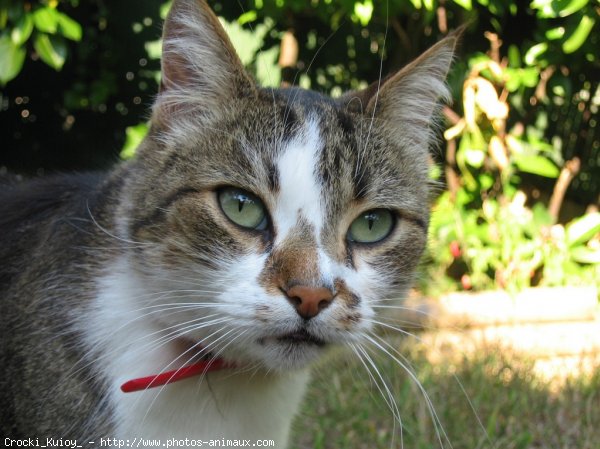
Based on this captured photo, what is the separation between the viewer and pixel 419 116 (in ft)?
6.78

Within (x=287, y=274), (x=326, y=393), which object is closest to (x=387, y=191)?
(x=287, y=274)

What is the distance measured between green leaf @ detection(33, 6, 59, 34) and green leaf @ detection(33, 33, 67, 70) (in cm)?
7

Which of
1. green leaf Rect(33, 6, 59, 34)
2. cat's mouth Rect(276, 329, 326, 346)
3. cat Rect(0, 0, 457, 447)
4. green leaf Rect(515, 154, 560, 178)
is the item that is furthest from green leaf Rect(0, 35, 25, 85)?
green leaf Rect(515, 154, 560, 178)

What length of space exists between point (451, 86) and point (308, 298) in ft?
8.12

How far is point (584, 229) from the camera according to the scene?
153 inches

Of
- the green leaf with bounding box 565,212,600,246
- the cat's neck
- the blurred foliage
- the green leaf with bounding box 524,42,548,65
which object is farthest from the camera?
the green leaf with bounding box 565,212,600,246

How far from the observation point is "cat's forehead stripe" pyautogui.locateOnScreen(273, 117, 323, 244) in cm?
164

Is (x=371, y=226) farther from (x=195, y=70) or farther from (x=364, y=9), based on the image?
(x=364, y=9)

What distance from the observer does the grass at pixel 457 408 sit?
2.66m

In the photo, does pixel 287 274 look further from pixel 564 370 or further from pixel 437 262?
pixel 437 262

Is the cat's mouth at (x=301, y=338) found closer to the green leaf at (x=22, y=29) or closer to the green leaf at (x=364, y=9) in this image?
the green leaf at (x=364, y=9)

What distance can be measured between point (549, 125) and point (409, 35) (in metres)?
1.21

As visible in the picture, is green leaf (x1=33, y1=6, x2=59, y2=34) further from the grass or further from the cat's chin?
the cat's chin

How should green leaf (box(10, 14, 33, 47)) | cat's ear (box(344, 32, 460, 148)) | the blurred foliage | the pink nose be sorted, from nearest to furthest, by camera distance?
the pink nose → cat's ear (box(344, 32, 460, 148)) → green leaf (box(10, 14, 33, 47)) → the blurred foliage
